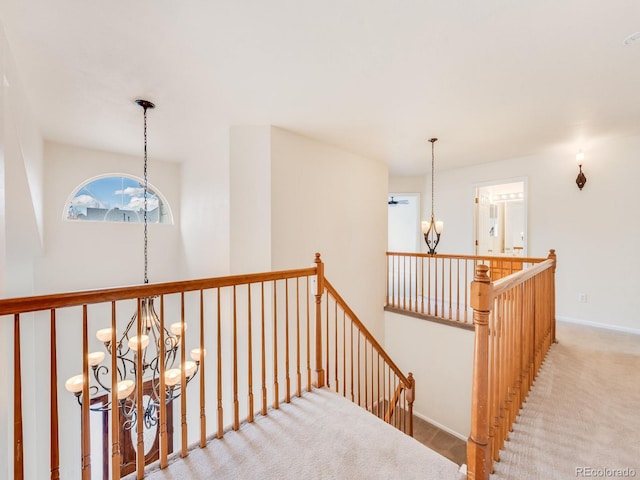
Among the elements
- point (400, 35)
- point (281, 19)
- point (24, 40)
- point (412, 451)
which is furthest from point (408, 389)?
point (24, 40)

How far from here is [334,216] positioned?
4039 millimetres

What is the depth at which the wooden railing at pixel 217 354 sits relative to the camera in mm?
1443

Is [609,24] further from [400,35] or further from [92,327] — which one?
[92,327]

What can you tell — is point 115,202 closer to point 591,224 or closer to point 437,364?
point 437,364

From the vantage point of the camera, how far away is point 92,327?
3.88 meters

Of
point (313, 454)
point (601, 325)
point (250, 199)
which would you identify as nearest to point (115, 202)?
point (250, 199)

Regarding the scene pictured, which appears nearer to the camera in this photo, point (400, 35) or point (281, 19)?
point (281, 19)

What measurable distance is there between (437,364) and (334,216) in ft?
8.87

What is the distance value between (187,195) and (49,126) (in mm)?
1753

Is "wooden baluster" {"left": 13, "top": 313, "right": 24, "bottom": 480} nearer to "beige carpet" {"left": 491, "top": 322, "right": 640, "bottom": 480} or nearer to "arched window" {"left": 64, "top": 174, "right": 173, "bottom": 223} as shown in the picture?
"beige carpet" {"left": 491, "top": 322, "right": 640, "bottom": 480}

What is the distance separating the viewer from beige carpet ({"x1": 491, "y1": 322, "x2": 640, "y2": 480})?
150 centimetres

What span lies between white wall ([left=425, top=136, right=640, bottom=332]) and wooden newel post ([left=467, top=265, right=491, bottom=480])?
3.99m

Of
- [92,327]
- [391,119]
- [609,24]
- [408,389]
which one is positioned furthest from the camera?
[92,327]

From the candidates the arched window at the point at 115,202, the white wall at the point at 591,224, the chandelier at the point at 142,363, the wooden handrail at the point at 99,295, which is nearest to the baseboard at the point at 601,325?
the white wall at the point at 591,224
